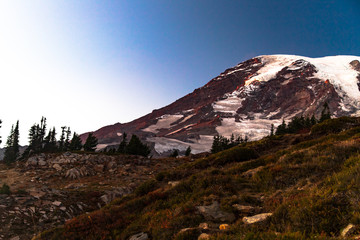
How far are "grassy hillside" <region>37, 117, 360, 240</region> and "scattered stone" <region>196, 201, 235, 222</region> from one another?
0.16ft

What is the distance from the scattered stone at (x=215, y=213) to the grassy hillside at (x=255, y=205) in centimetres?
5

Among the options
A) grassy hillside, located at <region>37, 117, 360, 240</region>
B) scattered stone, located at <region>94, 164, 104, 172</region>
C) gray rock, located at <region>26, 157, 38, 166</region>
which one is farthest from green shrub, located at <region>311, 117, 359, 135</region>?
gray rock, located at <region>26, 157, 38, 166</region>

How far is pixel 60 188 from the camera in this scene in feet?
64.3

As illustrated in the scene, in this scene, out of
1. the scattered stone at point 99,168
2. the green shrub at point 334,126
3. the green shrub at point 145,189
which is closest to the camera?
the green shrub at point 145,189

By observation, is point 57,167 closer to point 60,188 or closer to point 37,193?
point 60,188

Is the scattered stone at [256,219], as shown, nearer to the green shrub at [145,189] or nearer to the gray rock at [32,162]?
the green shrub at [145,189]

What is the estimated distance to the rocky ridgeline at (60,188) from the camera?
10.8m

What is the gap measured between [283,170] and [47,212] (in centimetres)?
1405

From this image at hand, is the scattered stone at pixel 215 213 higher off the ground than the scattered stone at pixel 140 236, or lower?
higher

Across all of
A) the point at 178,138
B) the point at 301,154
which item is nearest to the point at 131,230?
the point at 301,154

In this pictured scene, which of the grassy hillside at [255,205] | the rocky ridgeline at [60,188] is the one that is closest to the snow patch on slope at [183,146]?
the rocky ridgeline at [60,188]

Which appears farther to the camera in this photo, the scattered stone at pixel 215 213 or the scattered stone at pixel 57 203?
the scattered stone at pixel 57 203

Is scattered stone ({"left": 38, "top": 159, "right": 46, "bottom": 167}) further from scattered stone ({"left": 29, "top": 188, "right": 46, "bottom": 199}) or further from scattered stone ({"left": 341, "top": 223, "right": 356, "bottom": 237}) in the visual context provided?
scattered stone ({"left": 341, "top": 223, "right": 356, "bottom": 237})

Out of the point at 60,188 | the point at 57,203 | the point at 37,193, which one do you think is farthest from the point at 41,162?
the point at 57,203
